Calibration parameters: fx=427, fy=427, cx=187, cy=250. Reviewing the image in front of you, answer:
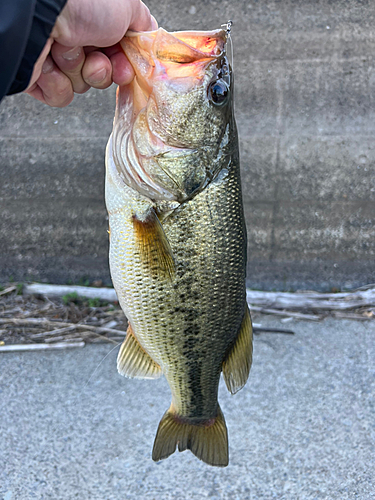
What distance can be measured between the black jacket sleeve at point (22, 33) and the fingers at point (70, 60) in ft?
0.48

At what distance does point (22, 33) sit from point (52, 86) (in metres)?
0.39

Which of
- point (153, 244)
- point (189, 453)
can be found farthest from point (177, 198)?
point (189, 453)

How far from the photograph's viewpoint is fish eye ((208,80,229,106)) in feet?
4.17

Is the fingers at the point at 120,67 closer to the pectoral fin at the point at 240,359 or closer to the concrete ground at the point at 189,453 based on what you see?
the pectoral fin at the point at 240,359

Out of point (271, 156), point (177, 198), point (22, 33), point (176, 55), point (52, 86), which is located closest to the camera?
point (22, 33)

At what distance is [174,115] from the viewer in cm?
127

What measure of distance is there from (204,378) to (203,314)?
0.92ft

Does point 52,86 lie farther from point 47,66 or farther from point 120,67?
point 120,67

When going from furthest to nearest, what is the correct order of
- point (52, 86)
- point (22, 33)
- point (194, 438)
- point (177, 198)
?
point (194, 438) < point (52, 86) < point (177, 198) < point (22, 33)

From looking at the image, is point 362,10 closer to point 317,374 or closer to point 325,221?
point 325,221

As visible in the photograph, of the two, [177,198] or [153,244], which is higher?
[177,198]

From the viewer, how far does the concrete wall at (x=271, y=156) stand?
329 centimetres

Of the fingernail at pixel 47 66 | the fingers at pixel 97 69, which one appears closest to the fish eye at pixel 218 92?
the fingers at pixel 97 69

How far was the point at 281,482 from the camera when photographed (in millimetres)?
2385
